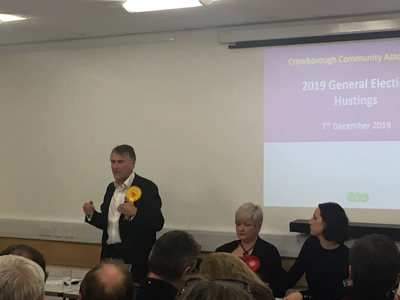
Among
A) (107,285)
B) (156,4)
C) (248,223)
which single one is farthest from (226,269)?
(156,4)

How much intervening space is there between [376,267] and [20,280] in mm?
1502

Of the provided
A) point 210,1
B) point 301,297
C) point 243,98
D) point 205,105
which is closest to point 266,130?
point 243,98

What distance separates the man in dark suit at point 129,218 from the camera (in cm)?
358

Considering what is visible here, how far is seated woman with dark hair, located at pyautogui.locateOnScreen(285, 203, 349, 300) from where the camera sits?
315 cm

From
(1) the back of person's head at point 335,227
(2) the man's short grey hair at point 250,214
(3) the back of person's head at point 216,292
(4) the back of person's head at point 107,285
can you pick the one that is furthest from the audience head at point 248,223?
(3) the back of person's head at point 216,292

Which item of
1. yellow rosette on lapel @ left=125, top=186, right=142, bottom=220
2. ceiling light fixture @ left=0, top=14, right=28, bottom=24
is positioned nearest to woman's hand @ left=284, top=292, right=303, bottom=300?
yellow rosette on lapel @ left=125, top=186, right=142, bottom=220

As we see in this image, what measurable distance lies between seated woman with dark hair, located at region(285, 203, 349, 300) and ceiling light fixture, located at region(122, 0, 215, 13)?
1.81 metres

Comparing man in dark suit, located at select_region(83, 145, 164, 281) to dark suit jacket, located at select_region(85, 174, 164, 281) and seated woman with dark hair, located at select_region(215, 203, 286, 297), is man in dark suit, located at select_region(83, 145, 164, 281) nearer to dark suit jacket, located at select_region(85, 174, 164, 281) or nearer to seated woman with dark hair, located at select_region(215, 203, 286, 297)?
dark suit jacket, located at select_region(85, 174, 164, 281)

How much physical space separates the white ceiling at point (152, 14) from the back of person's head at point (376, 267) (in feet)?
6.77

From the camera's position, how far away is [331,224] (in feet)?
10.5

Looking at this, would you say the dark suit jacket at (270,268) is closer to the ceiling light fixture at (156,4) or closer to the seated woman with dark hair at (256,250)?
the seated woman with dark hair at (256,250)

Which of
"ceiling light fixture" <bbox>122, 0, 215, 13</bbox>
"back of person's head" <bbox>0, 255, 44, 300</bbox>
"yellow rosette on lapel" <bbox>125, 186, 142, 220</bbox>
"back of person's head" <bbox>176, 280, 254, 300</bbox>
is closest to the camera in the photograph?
"back of person's head" <bbox>176, 280, 254, 300</bbox>

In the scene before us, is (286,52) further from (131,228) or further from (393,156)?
(131,228)

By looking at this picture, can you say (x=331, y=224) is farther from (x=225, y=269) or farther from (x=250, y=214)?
(x=225, y=269)
